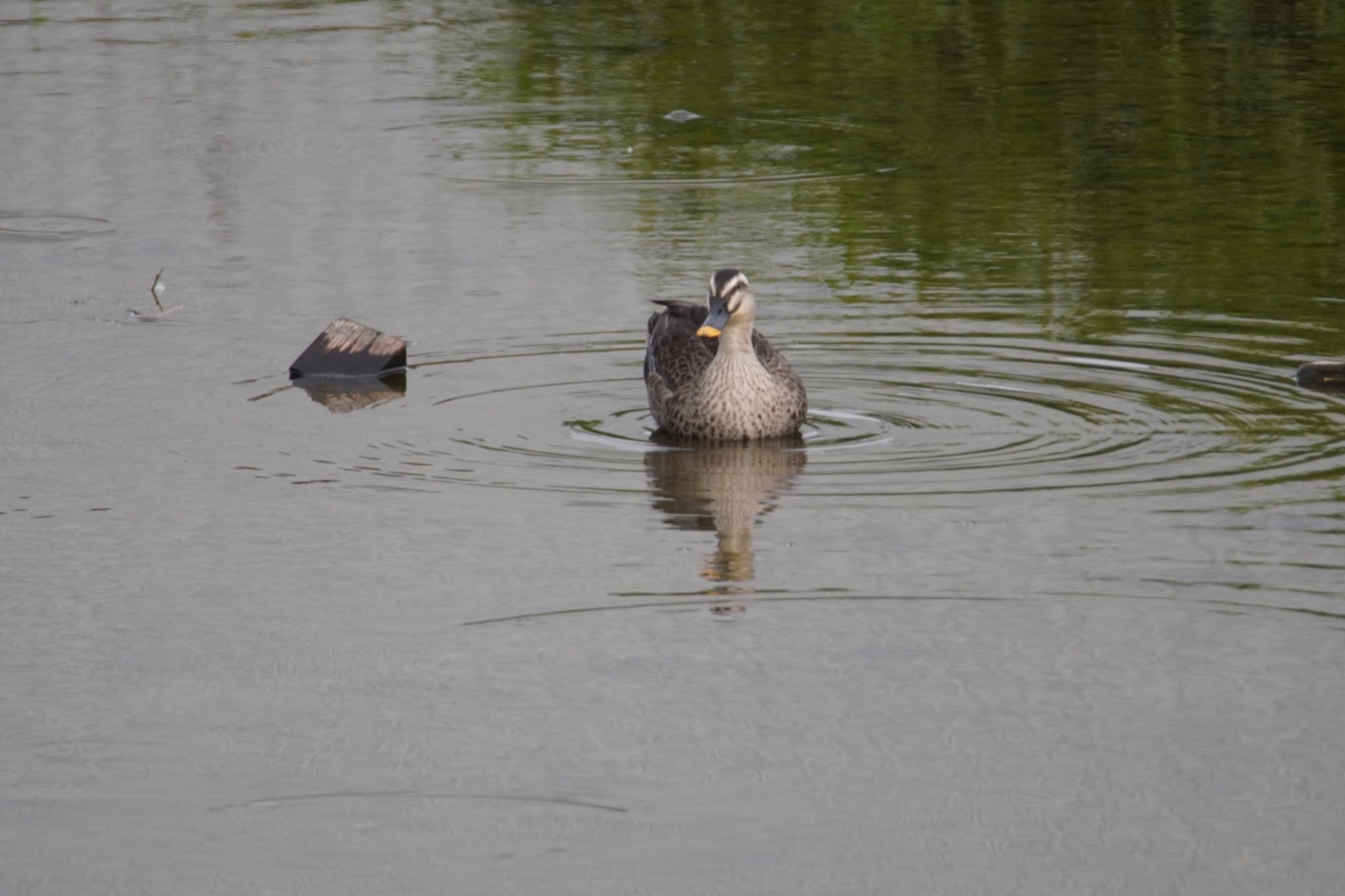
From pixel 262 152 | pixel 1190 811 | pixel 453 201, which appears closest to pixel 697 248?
pixel 453 201

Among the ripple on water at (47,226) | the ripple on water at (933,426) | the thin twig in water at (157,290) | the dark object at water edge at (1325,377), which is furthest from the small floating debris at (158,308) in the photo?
the dark object at water edge at (1325,377)

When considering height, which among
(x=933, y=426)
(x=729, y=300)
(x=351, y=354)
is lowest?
(x=933, y=426)

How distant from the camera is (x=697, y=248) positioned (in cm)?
1430

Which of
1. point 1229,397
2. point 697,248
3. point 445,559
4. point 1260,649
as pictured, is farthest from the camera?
point 697,248

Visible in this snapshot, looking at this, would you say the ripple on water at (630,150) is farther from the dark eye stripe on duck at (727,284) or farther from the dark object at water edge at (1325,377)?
the dark object at water edge at (1325,377)

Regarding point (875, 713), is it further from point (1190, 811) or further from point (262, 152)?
point (262, 152)

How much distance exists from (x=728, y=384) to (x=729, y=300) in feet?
1.36

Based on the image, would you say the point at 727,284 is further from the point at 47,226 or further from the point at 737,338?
the point at 47,226

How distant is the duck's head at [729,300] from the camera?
416 inches

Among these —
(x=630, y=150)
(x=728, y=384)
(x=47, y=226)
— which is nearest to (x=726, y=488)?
(x=728, y=384)

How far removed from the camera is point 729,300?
417 inches

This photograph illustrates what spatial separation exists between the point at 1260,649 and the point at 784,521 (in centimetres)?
211

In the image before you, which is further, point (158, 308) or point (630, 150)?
point (630, 150)

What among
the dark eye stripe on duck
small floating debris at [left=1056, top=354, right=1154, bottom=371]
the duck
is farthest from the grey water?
the dark eye stripe on duck
